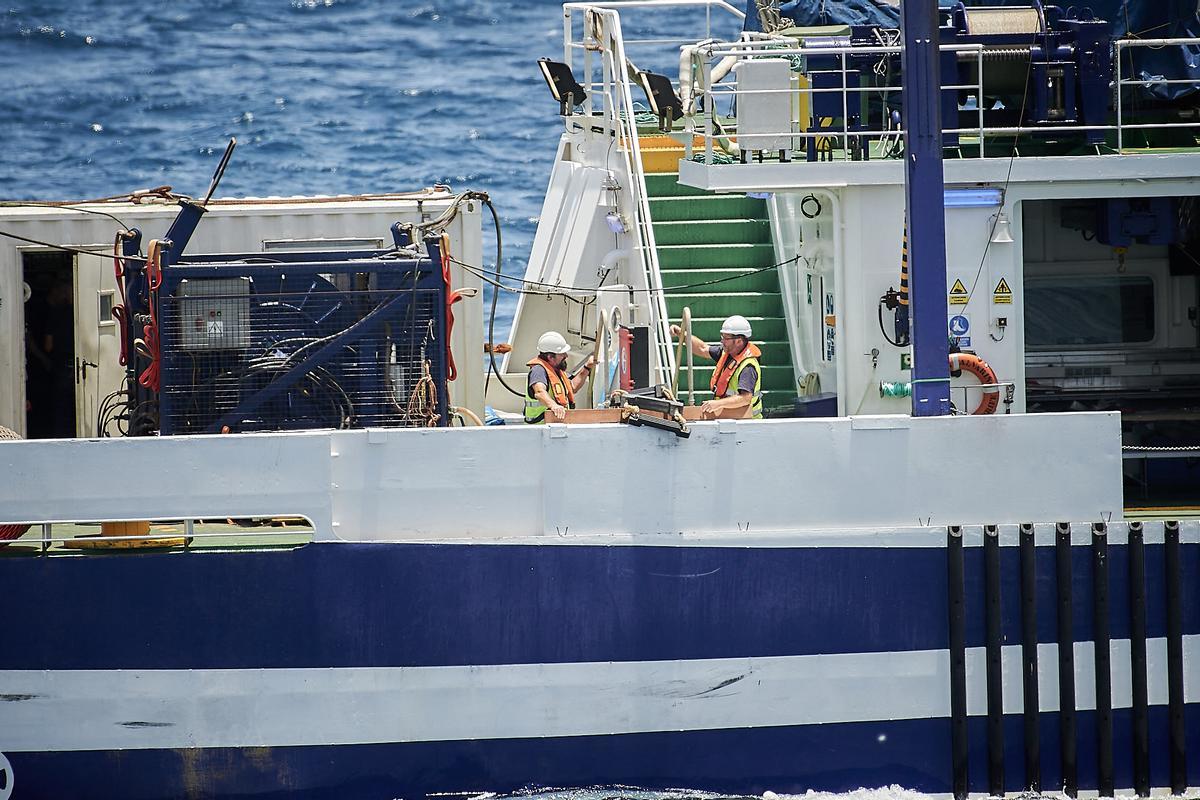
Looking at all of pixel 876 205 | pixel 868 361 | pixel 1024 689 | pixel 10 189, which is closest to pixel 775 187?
pixel 876 205

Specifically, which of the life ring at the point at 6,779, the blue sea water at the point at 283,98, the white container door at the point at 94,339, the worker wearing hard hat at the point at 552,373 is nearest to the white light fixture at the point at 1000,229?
the worker wearing hard hat at the point at 552,373

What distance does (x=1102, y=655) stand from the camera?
845cm

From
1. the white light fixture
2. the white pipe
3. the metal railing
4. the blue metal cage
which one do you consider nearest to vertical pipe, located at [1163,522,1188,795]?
the white light fixture

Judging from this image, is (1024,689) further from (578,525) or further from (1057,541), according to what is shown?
(578,525)

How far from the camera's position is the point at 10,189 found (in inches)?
1162

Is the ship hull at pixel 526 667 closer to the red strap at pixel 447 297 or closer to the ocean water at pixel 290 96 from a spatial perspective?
the red strap at pixel 447 297

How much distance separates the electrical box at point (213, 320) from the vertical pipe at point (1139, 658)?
5.30 m

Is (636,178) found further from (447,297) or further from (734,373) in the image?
(447,297)

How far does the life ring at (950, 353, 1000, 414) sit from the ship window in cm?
236

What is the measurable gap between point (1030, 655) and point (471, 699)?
10.4ft

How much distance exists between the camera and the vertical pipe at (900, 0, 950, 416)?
829cm

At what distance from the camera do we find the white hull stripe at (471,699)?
26.6 ft

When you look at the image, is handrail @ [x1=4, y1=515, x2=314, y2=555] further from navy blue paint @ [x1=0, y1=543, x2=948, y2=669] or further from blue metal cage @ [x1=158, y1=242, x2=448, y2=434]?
blue metal cage @ [x1=158, y1=242, x2=448, y2=434]

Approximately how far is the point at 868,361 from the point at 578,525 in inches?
98.2
